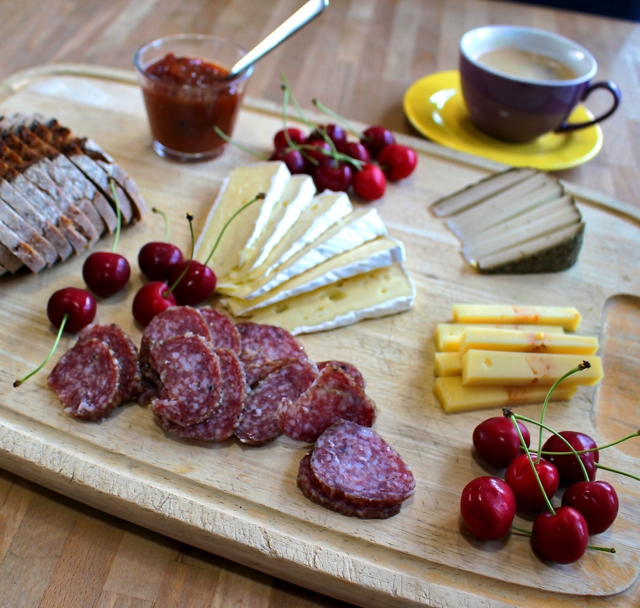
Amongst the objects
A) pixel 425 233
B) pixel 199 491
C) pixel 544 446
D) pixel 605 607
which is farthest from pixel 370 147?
pixel 605 607

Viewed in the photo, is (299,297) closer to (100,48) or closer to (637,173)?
(637,173)

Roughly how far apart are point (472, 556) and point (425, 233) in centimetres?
130

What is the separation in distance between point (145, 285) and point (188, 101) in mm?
828

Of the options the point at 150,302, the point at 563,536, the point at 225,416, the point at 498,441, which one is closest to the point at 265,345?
Result: the point at 225,416

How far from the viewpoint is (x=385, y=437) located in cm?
162

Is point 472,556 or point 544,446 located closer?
point 472,556

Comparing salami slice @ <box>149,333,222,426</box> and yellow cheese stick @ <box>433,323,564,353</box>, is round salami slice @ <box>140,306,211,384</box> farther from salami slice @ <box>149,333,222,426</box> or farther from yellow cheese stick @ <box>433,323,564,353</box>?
yellow cheese stick @ <box>433,323,564,353</box>

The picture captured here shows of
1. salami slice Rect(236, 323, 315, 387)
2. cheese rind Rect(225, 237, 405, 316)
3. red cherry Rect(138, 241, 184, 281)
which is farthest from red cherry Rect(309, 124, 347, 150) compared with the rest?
salami slice Rect(236, 323, 315, 387)

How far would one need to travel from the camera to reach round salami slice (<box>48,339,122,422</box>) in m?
1.52

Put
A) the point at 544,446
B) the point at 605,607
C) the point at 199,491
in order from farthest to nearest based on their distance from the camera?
the point at 544,446 → the point at 199,491 → the point at 605,607

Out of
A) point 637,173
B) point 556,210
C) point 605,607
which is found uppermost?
point 556,210

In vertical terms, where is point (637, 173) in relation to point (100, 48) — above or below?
below

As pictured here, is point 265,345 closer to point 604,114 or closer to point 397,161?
point 397,161

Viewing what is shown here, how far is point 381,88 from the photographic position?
3.38m
